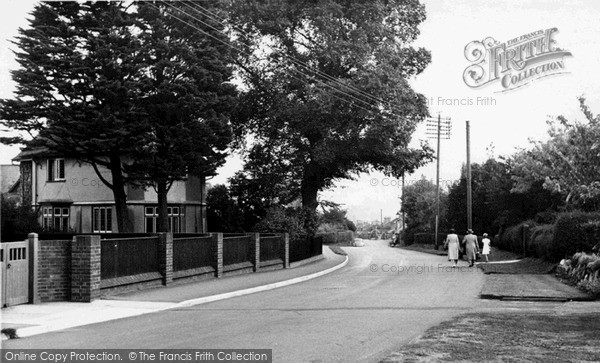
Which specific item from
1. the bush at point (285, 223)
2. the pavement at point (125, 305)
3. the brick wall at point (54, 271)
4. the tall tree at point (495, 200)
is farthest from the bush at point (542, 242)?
the brick wall at point (54, 271)

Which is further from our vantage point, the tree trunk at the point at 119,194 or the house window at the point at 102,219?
the house window at the point at 102,219

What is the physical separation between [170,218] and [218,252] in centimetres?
2292

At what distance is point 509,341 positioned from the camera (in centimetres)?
1127

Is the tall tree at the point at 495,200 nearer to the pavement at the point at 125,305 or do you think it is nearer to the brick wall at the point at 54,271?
the pavement at the point at 125,305

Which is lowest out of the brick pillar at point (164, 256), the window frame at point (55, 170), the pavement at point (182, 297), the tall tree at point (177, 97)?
the pavement at point (182, 297)

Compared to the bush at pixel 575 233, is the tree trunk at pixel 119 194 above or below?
above

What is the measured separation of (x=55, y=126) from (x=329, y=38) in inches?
621

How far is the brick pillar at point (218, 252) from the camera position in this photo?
2638 cm

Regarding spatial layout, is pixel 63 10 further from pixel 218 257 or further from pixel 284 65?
pixel 218 257

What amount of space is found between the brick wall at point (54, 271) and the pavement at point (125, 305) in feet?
1.24

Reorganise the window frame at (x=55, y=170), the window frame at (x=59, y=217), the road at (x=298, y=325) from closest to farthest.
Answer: the road at (x=298, y=325) → the window frame at (x=59, y=217) → the window frame at (x=55, y=170)

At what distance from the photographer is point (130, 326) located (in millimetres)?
13562

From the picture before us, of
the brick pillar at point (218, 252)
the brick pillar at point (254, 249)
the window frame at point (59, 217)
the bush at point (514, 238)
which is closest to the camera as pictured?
the brick pillar at point (218, 252)

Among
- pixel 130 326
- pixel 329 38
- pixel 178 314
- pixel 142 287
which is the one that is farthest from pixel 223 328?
pixel 329 38
